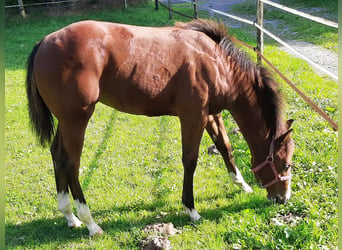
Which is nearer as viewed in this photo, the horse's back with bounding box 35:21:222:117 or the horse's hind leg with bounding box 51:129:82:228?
the horse's back with bounding box 35:21:222:117

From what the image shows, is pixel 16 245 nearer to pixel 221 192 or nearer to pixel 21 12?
pixel 221 192

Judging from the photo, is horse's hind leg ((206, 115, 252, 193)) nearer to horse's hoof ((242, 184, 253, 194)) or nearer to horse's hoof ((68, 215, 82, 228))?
horse's hoof ((242, 184, 253, 194))

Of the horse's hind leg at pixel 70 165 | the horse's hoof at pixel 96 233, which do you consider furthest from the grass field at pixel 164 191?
the horse's hind leg at pixel 70 165

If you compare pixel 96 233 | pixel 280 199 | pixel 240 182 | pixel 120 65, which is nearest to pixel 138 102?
pixel 120 65

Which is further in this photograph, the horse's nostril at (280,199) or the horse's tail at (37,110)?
the horse's nostril at (280,199)

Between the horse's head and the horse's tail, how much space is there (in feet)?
6.32

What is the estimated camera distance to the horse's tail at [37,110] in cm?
291

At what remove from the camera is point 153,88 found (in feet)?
9.84

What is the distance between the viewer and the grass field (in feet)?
9.47

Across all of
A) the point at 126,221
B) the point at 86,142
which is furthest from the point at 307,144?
the point at 86,142

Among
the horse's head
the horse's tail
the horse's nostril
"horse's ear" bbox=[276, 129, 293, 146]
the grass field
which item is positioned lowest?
the grass field

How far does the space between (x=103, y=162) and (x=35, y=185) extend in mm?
845

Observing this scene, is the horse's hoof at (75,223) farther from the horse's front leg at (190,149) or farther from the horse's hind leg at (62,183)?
the horse's front leg at (190,149)

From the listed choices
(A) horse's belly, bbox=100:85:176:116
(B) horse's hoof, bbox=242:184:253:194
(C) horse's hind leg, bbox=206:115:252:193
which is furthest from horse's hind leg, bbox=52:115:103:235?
(B) horse's hoof, bbox=242:184:253:194
